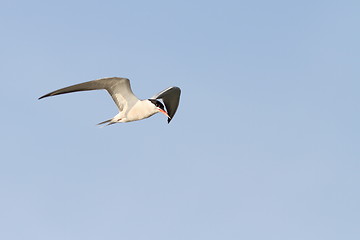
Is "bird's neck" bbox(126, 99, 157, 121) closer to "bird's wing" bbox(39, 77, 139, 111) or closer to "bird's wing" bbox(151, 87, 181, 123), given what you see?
"bird's wing" bbox(39, 77, 139, 111)

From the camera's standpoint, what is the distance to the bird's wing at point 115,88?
18438 mm

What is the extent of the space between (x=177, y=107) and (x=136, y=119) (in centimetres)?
406

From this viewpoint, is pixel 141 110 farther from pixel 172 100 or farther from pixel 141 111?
pixel 172 100

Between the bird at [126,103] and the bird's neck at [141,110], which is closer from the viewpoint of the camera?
the bird at [126,103]

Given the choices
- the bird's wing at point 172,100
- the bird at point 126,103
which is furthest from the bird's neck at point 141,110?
the bird's wing at point 172,100

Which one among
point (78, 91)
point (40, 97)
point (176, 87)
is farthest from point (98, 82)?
point (176, 87)

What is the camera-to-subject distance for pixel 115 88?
20.2m

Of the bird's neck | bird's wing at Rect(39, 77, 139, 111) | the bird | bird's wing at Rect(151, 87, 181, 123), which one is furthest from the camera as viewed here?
bird's wing at Rect(151, 87, 181, 123)

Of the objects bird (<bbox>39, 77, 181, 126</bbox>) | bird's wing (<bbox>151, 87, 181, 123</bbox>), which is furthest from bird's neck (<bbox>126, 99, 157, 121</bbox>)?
bird's wing (<bbox>151, 87, 181, 123</bbox>)

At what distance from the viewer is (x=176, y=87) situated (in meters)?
24.5

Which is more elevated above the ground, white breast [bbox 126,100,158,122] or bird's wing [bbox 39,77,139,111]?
bird's wing [bbox 39,77,139,111]

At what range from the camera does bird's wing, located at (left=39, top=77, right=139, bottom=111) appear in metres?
18.4

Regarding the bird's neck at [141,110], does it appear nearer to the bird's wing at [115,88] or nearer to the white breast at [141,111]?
the white breast at [141,111]

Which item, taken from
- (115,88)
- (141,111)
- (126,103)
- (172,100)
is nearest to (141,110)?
(141,111)
